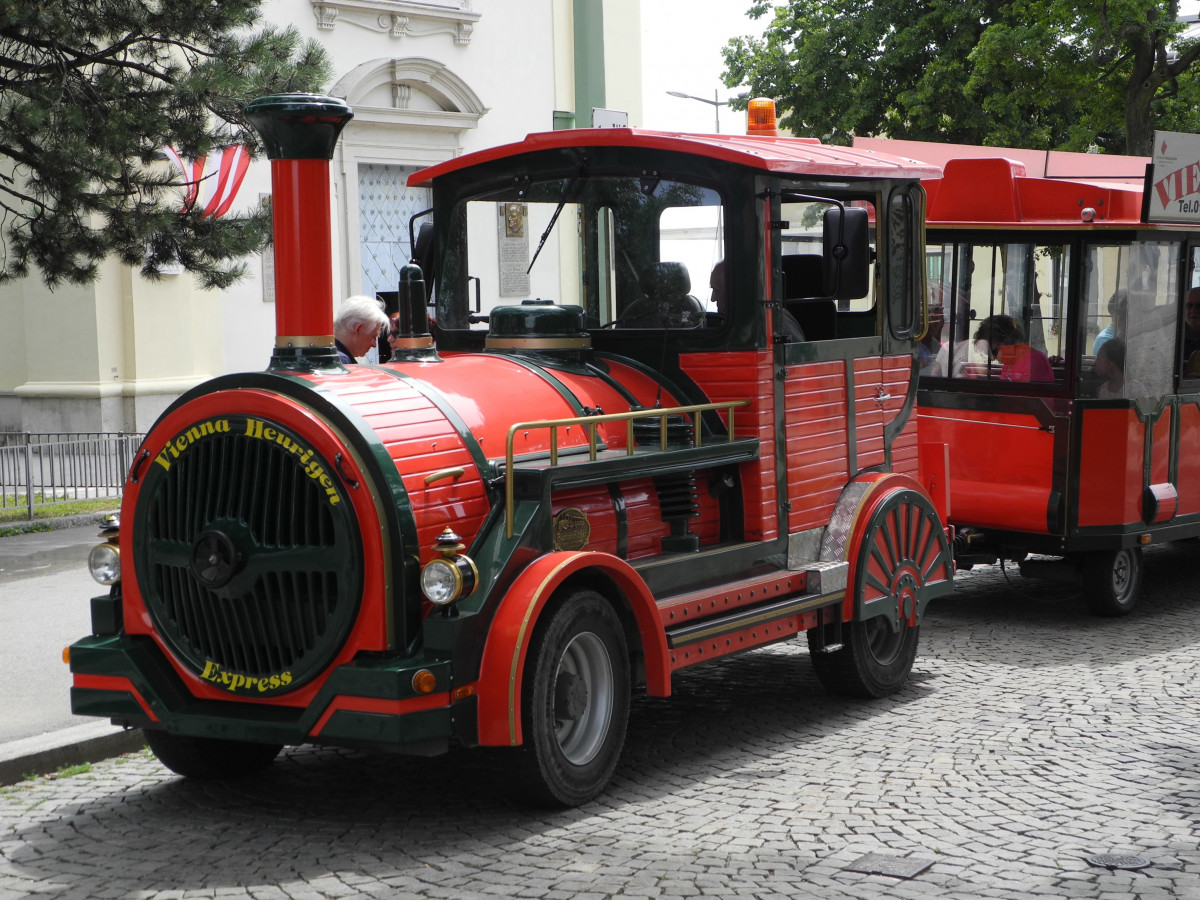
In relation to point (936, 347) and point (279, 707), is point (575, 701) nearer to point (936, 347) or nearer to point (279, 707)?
point (279, 707)

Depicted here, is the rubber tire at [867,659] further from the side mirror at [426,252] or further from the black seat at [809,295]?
the side mirror at [426,252]

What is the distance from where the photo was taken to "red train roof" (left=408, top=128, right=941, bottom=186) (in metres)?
6.44

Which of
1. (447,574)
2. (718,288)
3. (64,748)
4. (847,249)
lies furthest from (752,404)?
(64,748)

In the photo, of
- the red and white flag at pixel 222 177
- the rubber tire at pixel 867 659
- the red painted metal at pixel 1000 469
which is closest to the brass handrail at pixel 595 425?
the rubber tire at pixel 867 659

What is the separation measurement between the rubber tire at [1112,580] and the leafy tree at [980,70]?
12054 millimetres

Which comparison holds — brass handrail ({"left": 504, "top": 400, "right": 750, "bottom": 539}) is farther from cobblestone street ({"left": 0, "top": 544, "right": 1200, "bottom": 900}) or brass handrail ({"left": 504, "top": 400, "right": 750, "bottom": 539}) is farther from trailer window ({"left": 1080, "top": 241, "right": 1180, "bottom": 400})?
trailer window ({"left": 1080, "top": 241, "right": 1180, "bottom": 400})

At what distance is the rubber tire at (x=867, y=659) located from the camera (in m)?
7.10

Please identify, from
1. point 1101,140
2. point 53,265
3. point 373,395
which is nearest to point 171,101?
point 53,265

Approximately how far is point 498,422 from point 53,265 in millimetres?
7578

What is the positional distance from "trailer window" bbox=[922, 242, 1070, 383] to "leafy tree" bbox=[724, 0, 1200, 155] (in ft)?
38.0

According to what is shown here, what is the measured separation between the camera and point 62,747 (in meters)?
6.28

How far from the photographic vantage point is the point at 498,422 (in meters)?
5.71

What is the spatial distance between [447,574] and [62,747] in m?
2.29

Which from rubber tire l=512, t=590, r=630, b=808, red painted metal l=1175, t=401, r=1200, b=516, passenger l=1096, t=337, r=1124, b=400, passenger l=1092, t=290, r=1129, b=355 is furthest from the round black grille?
red painted metal l=1175, t=401, r=1200, b=516
